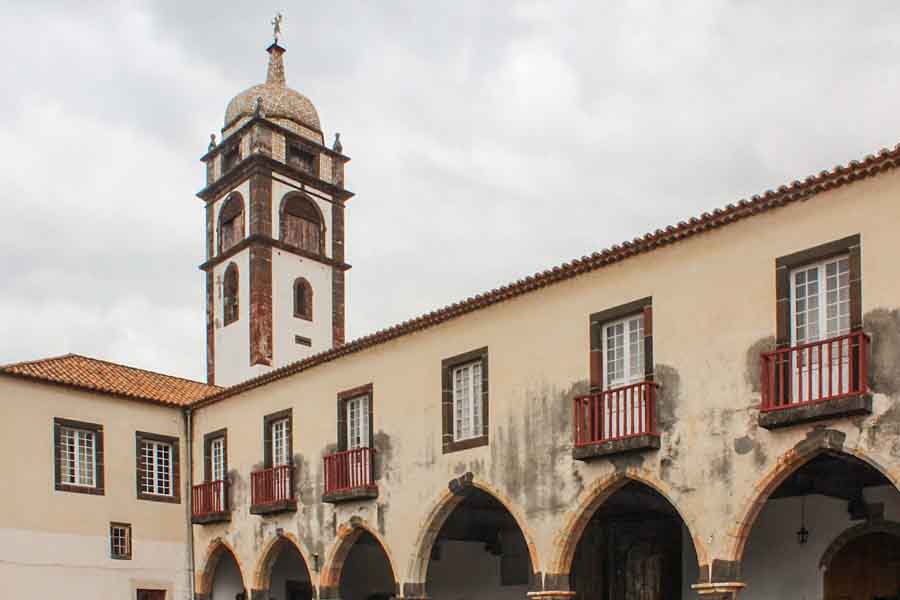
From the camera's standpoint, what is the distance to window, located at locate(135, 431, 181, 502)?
2636cm

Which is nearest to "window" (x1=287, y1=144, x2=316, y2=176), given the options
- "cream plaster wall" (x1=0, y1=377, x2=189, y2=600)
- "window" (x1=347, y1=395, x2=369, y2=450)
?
"cream plaster wall" (x1=0, y1=377, x2=189, y2=600)

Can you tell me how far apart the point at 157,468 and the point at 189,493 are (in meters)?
1.00

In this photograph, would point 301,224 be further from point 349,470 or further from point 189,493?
point 349,470

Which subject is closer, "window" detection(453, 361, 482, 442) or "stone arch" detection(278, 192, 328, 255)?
"window" detection(453, 361, 482, 442)

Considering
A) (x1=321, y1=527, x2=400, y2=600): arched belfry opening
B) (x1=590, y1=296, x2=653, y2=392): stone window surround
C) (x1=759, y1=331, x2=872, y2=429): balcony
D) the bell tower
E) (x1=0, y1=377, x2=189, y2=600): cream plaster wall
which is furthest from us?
the bell tower

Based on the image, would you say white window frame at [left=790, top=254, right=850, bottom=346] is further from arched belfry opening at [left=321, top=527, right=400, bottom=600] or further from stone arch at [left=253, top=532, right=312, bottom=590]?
arched belfry opening at [left=321, top=527, right=400, bottom=600]

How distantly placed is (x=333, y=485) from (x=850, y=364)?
1155cm

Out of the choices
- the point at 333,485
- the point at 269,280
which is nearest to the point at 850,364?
the point at 333,485

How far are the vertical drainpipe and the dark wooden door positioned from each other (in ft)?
49.9

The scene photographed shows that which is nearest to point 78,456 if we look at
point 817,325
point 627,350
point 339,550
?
point 339,550

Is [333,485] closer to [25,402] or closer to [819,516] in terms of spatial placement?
[25,402]

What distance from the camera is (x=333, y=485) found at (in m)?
22.1

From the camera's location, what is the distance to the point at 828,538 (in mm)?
18109

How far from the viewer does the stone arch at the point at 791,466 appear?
44.2 ft
